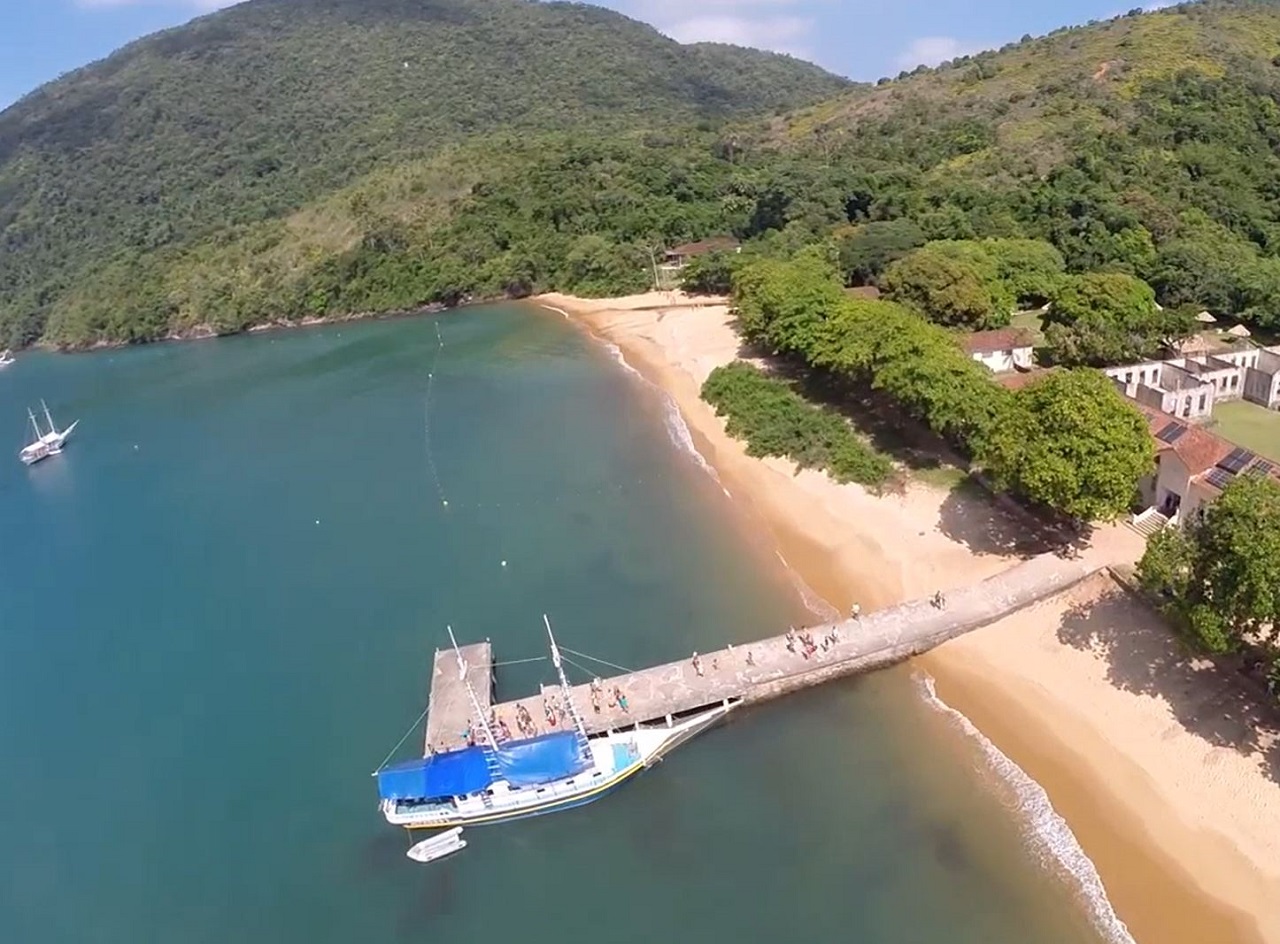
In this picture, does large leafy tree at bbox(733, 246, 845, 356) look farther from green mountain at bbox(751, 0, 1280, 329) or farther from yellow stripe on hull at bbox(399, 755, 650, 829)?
yellow stripe on hull at bbox(399, 755, 650, 829)

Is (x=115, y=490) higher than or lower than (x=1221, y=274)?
lower

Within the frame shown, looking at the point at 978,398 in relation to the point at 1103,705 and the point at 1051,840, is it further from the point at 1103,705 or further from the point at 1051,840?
the point at 1051,840

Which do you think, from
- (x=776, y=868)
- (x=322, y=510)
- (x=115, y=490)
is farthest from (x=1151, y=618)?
(x=115, y=490)

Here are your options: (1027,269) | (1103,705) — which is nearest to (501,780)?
(1103,705)

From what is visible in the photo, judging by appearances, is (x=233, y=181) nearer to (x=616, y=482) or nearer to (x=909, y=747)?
(x=616, y=482)

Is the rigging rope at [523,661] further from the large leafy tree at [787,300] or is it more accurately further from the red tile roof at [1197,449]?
the large leafy tree at [787,300]
